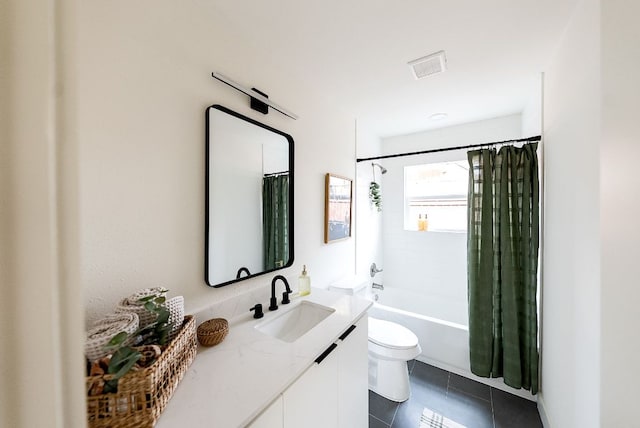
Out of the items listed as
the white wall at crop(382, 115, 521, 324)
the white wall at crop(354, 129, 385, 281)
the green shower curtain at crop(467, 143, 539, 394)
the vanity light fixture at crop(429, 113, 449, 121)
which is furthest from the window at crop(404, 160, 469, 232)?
the green shower curtain at crop(467, 143, 539, 394)

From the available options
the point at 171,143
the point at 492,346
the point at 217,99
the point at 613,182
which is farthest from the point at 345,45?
the point at 492,346

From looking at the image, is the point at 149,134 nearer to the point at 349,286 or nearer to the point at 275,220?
the point at 275,220

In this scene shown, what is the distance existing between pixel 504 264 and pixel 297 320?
1.54 m

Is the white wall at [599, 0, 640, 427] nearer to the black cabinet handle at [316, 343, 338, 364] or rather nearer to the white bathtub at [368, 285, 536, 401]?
the black cabinet handle at [316, 343, 338, 364]

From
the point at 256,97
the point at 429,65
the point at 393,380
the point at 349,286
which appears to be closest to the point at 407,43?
the point at 429,65

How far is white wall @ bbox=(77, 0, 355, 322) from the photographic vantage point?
Answer: 0.79m

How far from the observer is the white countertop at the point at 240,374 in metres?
0.65

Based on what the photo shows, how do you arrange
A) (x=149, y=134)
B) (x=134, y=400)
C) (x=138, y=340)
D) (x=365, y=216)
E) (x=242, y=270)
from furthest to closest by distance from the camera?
1. (x=365, y=216)
2. (x=242, y=270)
3. (x=149, y=134)
4. (x=138, y=340)
5. (x=134, y=400)

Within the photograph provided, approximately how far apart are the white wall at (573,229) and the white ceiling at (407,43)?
0.64 ft

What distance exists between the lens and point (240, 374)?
31.7 inches

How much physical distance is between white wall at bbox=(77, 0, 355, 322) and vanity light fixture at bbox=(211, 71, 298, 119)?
4cm

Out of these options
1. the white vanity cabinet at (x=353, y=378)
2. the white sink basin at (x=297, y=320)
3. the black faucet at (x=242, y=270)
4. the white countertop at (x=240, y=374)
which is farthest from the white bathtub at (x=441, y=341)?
the black faucet at (x=242, y=270)

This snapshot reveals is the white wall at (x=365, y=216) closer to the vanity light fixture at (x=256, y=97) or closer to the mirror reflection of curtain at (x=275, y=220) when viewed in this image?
the mirror reflection of curtain at (x=275, y=220)

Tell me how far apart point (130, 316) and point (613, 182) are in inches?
59.8
